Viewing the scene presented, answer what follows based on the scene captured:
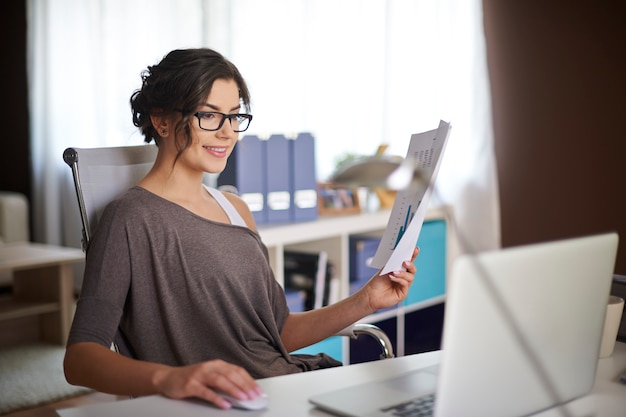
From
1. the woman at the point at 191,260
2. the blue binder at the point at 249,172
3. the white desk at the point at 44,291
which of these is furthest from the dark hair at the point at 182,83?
the white desk at the point at 44,291

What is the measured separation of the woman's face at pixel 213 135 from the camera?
1.66 m

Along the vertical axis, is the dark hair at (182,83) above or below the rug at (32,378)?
above

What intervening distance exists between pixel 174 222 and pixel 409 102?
2.66 meters

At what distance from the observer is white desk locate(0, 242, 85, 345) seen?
12.9ft

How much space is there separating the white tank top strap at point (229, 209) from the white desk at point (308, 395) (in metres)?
0.53

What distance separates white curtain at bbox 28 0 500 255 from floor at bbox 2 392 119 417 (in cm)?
136

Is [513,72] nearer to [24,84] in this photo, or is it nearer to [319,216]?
[319,216]

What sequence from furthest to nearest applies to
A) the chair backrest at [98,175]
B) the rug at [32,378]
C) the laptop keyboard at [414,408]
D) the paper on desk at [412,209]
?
1. the rug at [32,378]
2. the chair backrest at [98,175]
3. the paper on desk at [412,209]
4. the laptop keyboard at [414,408]

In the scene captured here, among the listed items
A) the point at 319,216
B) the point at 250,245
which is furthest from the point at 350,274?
the point at 250,245

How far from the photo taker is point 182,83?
1.65m

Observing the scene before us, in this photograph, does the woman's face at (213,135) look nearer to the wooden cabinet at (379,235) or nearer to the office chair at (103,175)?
the office chair at (103,175)

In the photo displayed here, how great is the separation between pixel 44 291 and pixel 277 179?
1.63m

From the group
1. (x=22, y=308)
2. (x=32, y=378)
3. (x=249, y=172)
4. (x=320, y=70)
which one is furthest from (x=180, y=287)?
(x=320, y=70)

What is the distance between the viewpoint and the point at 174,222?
1.63 meters
